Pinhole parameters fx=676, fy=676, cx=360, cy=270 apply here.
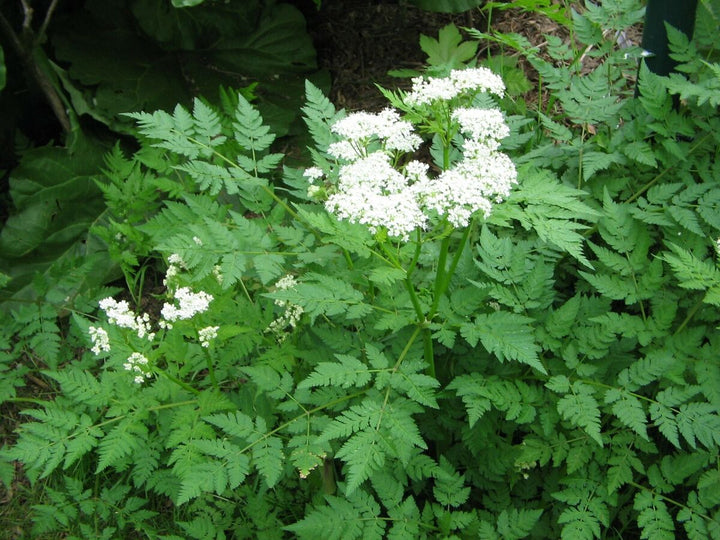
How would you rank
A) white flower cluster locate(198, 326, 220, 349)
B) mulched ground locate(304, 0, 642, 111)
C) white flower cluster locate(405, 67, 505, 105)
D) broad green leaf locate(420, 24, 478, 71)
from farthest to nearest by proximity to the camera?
mulched ground locate(304, 0, 642, 111), broad green leaf locate(420, 24, 478, 71), white flower cluster locate(198, 326, 220, 349), white flower cluster locate(405, 67, 505, 105)

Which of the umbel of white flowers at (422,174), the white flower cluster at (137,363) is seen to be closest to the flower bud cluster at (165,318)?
the white flower cluster at (137,363)

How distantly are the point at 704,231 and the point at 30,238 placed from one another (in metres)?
3.33

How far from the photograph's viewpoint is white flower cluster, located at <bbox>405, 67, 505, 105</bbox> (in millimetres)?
1955

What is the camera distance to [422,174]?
1.97 metres

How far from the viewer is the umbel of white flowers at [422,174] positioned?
1.85 meters

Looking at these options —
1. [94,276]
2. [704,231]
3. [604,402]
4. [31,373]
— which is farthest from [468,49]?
[31,373]

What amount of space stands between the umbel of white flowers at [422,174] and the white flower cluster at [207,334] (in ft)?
2.01

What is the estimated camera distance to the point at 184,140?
236 centimetres

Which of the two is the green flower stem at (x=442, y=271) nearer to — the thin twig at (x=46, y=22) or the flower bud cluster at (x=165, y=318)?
the flower bud cluster at (x=165, y=318)

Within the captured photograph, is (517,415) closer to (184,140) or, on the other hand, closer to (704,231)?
(704,231)

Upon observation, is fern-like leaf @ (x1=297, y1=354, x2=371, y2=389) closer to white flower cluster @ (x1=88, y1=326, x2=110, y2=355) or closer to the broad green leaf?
white flower cluster @ (x1=88, y1=326, x2=110, y2=355)

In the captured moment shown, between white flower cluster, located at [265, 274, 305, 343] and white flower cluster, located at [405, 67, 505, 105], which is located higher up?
white flower cluster, located at [405, 67, 505, 105]

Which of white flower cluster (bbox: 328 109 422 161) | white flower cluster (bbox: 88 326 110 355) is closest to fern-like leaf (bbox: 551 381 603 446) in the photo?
white flower cluster (bbox: 328 109 422 161)

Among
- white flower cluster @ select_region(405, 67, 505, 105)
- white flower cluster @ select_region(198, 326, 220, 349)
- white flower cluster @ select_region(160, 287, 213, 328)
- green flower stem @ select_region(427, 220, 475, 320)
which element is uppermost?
white flower cluster @ select_region(405, 67, 505, 105)
